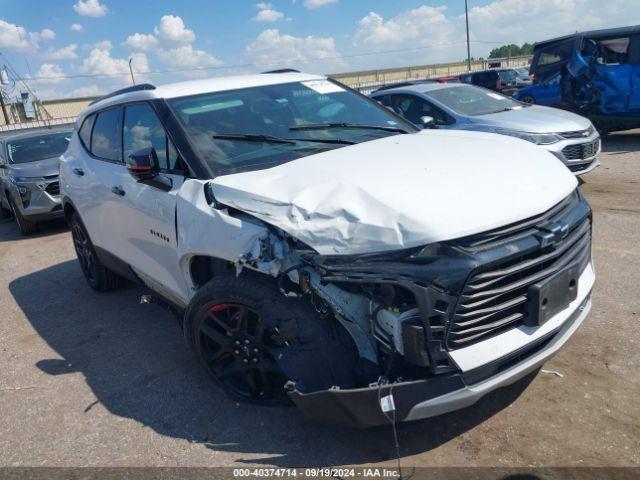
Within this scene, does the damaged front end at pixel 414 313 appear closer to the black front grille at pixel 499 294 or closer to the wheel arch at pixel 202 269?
the black front grille at pixel 499 294

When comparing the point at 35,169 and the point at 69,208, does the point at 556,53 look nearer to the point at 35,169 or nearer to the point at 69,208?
the point at 35,169

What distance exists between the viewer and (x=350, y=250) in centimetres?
257

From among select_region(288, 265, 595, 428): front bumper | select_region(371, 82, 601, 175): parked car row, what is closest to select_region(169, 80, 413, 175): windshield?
select_region(288, 265, 595, 428): front bumper

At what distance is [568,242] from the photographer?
2.84 metres

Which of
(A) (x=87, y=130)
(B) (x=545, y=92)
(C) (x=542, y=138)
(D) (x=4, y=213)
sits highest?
(A) (x=87, y=130)

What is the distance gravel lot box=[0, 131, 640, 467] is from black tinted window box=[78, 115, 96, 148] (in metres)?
1.67

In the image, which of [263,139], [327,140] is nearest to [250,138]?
[263,139]

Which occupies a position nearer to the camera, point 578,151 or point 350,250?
point 350,250

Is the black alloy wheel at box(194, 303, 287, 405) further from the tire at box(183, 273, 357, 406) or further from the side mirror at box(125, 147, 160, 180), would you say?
the side mirror at box(125, 147, 160, 180)

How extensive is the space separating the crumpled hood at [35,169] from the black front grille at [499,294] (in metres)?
8.34

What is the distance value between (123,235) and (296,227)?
226cm

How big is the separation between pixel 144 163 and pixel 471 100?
23.8 ft

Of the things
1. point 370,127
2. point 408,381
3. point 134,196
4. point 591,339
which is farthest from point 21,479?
point 591,339

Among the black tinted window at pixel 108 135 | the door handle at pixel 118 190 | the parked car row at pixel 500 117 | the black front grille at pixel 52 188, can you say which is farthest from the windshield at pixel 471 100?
the black front grille at pixel 52 188
